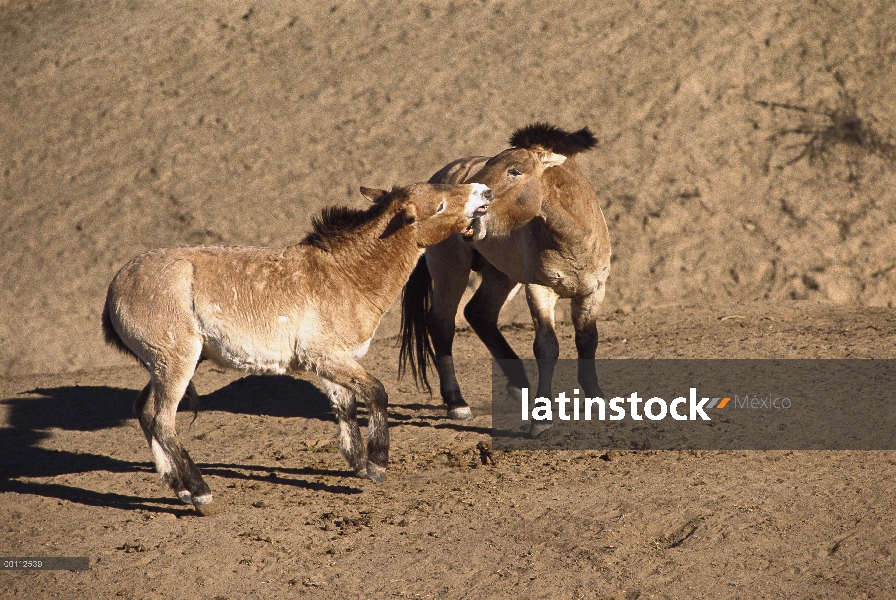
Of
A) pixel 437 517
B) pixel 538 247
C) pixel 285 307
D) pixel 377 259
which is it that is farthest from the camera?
pixel 538 247

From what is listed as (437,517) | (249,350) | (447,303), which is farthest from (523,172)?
(437,517)

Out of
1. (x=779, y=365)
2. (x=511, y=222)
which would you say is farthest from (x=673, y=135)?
(x=511, y=222)

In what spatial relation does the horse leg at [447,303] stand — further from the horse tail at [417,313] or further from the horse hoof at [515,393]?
the horse hoof at [515,393]

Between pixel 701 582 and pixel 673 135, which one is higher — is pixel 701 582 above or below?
below

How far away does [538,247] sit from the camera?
7352 mm

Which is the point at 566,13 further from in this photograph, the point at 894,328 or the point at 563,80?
the point at 894,328

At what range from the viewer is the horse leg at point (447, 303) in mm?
8109

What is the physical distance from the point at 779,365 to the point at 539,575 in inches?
171

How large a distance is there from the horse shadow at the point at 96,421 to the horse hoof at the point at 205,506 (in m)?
0.29

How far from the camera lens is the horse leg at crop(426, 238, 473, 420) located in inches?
319

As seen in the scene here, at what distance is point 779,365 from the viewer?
828 cm

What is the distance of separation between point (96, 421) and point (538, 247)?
461 centimetres

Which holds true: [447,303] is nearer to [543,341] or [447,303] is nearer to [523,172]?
[543,341]

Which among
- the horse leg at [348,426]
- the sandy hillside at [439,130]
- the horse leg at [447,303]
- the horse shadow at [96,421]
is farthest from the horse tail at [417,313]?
the sandy hillside at [439,130]
